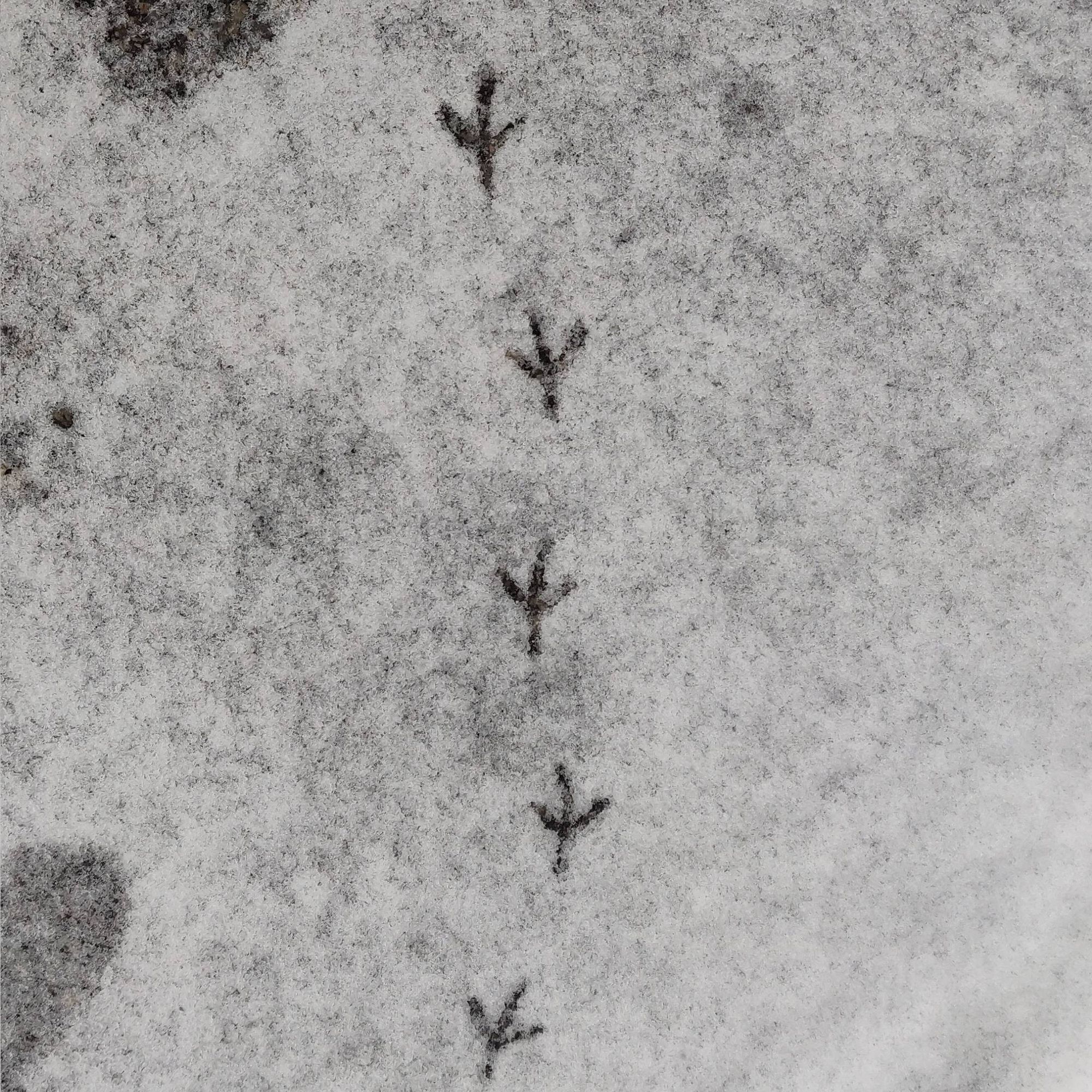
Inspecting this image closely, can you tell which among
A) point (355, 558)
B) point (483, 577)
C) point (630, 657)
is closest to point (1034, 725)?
point (630, 657)

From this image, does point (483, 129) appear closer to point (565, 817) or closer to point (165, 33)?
point (165, 33)

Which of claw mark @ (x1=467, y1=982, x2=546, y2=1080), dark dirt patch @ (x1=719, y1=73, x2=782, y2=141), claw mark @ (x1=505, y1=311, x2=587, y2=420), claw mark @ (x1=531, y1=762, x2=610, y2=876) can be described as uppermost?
dark dirt patch @ (x1=719, y1=73, x2=782, y2=141)

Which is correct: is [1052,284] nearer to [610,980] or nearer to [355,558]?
[355,558]

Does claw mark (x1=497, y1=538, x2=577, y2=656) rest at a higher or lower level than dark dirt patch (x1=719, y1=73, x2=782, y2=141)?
lower

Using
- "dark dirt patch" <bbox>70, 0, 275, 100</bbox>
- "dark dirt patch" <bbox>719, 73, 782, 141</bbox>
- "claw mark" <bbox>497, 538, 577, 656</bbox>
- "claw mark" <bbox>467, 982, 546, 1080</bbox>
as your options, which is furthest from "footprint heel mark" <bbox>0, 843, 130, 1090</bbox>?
"dark dirt patch" <bbox>719, 73, 782, 141</bbox>

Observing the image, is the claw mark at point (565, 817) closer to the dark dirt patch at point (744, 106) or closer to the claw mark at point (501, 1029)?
the claw mark at point (501, 1029)

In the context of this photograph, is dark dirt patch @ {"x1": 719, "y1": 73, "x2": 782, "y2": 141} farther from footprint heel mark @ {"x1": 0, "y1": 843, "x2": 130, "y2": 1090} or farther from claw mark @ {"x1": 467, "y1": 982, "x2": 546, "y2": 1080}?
footprint heel mark @ {"x1": 0, "y1": 843, "x2": 130, "y2": 1090}
